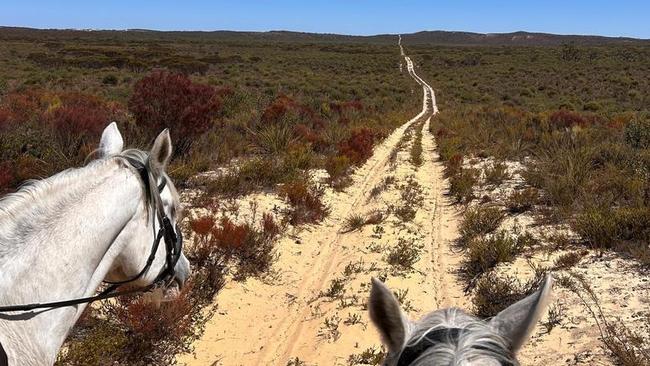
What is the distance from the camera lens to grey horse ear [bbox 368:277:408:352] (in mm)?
1408

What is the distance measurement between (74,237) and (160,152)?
2.01ft

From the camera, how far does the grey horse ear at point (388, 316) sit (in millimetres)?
1408

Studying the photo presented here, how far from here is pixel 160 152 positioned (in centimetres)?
253

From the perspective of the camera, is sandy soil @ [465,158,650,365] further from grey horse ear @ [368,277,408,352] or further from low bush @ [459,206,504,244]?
grey horse ear @ [368,277,408,352]

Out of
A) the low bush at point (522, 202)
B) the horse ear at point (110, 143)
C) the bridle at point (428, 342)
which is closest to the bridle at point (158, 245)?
the horse ear at point (110, 143)

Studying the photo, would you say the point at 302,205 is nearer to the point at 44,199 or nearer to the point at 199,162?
the point at 199,162

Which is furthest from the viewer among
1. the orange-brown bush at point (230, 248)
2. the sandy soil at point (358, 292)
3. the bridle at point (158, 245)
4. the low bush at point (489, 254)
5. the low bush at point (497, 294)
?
the low bush at point (489, 254)

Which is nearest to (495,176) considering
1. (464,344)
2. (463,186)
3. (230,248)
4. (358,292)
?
(463,186)

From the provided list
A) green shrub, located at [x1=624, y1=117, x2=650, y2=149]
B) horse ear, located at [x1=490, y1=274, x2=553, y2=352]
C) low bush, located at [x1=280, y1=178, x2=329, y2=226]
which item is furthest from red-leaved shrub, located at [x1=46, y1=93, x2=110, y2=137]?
green shrub, located at [x1=624, y1=117, x2=650, y2=149]

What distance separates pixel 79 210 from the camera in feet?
7.09

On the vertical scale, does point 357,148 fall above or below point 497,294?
above

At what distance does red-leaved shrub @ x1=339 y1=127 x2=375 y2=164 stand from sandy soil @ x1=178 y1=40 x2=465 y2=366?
2.38 meters

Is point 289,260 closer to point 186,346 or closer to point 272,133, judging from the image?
point 186,346

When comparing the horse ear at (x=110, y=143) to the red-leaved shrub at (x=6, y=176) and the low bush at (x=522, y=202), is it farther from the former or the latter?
the low bush at (x=522, y=202)
